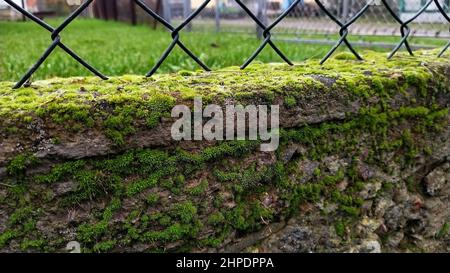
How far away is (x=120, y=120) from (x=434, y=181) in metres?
0.93

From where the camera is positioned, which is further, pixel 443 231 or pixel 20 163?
pixel 443 231

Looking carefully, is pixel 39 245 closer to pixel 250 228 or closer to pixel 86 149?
pixel 86 149

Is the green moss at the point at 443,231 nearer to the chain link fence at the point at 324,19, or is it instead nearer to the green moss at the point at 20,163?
the green moss at the point at 20,163

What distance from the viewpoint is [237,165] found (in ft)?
3.12

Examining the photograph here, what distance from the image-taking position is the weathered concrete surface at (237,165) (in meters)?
0.80

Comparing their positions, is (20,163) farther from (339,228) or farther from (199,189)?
(339,228)

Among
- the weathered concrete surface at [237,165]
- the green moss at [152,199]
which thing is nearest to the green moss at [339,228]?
the weathered concrete surface at [237,165]

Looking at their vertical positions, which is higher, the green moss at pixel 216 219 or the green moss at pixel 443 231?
the green moss at pixel 216 219

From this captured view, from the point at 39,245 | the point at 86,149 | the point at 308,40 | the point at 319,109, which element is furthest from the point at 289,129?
the point at 308,40

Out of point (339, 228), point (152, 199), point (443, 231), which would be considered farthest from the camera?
point (443, 231)

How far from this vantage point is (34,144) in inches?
30.6

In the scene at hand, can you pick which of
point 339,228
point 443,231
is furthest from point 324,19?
point 339,228
